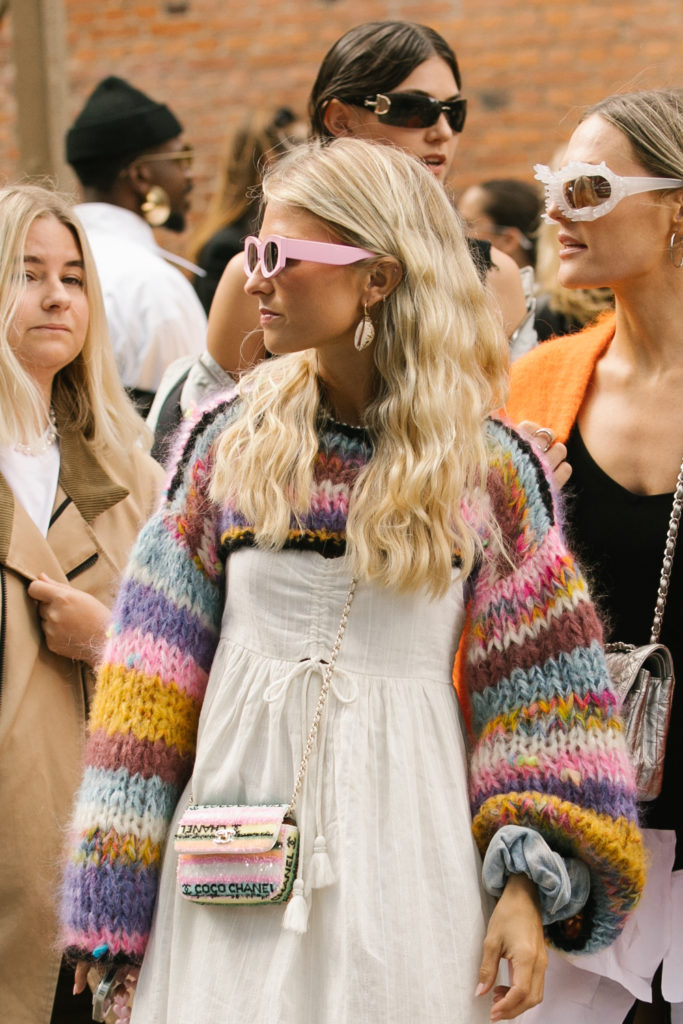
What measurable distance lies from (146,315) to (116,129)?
1.02 metres

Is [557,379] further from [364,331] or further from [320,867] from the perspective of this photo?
[320,867]

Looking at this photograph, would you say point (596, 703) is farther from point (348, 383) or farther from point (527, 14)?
point (527, 14)

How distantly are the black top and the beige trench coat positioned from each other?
1057 mm

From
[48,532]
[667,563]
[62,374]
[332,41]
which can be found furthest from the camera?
[332,41]

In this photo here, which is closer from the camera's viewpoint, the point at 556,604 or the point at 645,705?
the point at 556,604

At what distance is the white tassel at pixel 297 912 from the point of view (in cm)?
208


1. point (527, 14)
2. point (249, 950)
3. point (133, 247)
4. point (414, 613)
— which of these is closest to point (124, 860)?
point (249, 950)

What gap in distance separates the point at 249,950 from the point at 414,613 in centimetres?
59

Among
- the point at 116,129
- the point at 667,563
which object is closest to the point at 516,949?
the point at 667,563

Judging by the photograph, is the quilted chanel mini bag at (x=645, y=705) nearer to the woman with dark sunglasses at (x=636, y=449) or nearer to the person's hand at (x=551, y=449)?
the woman with dark sunglasses at (x=636, y=449)

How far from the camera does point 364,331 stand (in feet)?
7.50

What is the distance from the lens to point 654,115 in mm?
2701

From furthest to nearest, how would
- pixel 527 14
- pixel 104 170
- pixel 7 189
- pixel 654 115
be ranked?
pixel 527 14 → pixel 104 170 → pixel 7 189 → pixel 654 115

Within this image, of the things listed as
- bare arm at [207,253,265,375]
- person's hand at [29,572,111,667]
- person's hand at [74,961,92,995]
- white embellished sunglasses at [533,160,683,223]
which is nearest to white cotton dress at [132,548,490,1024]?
person's hand at [74,961,92,995]
